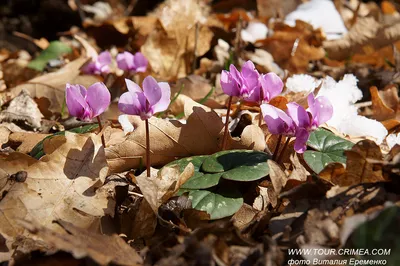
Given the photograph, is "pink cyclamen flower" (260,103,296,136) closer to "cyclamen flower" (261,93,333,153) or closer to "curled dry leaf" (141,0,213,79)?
"cyclamen flower" (261,93,333,153)

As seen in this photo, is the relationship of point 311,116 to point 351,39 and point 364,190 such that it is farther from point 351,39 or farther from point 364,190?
point 351,39

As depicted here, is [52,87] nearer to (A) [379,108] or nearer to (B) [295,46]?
(B) [295,46]

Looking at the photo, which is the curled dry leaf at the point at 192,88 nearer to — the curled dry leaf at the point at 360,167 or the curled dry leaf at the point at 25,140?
the curled dry leaf at the point at 25,140

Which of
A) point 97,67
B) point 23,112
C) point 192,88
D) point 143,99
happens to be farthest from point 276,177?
point 97,67

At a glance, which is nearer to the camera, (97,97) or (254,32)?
(97,97)

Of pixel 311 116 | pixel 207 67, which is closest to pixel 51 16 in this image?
pixel 207 67
